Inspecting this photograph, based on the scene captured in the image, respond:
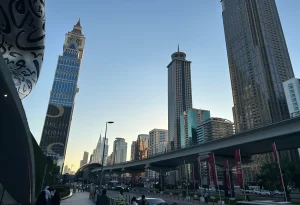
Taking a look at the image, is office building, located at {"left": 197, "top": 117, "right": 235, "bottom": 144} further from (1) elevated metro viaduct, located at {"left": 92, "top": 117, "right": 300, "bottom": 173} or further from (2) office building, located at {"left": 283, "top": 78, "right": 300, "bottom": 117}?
(1) elevated metro viaduct, located at {"left": 92, "top": 117, "right": 300, "bottom": 173}

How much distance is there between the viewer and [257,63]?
140m

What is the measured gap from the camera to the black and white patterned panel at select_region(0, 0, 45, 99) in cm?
1216

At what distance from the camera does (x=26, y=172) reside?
665 inches

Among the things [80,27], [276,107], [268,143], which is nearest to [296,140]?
[268,143]

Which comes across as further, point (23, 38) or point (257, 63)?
point (257, 63)

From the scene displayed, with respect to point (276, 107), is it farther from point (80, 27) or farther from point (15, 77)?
point (80, 27)

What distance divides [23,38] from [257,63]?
14929 centimetres

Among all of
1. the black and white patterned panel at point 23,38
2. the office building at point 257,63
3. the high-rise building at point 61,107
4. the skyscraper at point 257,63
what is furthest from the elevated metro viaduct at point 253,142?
the high-rise building at point 61,107

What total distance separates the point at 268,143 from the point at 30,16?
120 ft

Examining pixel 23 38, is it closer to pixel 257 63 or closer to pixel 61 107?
pixel 61 107

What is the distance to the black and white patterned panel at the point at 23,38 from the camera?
12.2 metres

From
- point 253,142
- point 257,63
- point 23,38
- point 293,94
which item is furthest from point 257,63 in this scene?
point 23,38

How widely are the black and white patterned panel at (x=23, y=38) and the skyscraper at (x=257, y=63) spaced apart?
13462 centimetres

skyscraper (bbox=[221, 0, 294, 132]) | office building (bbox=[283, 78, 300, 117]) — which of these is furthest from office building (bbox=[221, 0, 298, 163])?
office building (bbox=[283, 78, 300, 117])
